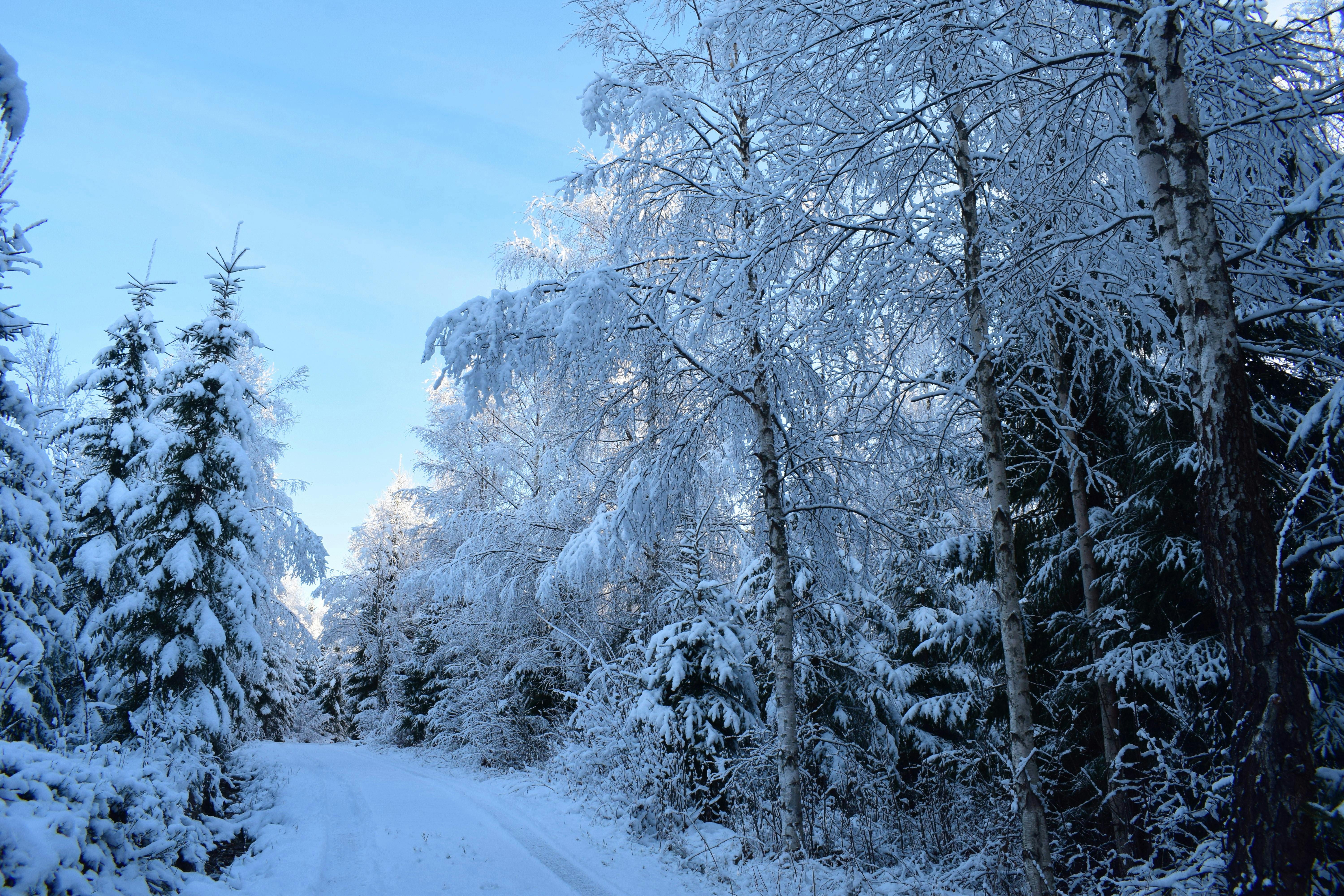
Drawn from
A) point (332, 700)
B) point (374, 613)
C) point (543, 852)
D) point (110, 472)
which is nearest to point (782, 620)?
point (543, 852)

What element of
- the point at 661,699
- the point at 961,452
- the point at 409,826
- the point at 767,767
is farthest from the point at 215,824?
the point at 961,452

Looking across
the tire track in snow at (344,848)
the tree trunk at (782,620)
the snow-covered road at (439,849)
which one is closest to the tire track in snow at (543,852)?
the snow-covered road at (439,849)

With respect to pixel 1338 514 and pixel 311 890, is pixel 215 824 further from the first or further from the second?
pixel 1338 514

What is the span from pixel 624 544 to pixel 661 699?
2.79 meters

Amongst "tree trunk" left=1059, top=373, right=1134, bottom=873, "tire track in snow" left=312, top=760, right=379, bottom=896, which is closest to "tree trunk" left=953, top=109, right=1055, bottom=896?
"tree trunk" left=1059, top=373, right=1134, bottom=873

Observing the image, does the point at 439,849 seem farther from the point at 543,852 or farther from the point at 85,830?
the point at 85,830

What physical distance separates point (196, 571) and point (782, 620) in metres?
8.65

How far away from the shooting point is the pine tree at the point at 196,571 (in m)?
9.22

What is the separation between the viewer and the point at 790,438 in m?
7.82

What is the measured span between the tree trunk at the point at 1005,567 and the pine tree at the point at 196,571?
10.1 meters

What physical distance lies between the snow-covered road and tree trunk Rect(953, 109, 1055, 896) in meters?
3.01

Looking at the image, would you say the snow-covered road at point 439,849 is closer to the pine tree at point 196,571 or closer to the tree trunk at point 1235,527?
the pine tree at point 196,571

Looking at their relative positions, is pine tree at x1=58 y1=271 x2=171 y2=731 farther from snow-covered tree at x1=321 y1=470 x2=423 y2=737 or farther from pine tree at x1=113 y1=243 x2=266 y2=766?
snow-covered tree at x1=321 y1=470 x2=423 y2=737

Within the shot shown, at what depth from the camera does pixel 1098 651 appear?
6352 millimetres
